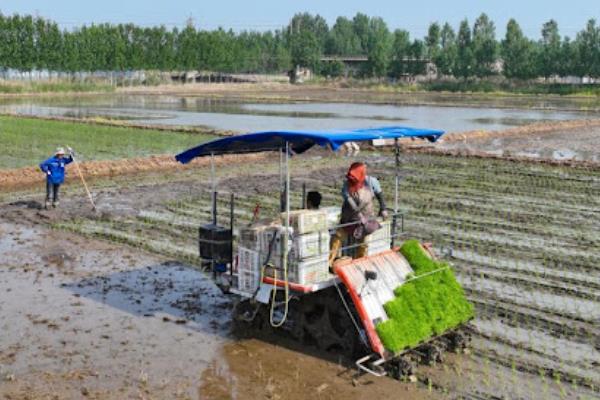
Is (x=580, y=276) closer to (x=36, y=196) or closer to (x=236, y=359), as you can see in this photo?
(x=236, y=359)

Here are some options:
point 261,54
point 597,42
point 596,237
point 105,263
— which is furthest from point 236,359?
point 261,54

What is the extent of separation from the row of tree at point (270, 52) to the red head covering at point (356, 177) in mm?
79638

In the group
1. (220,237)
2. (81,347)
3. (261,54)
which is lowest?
(81,347)

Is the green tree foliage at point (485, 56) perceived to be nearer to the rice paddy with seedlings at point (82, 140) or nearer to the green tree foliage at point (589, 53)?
the green tree foliage at point (589, 53)

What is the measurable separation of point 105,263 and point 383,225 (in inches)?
203

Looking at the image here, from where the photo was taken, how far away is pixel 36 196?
58.1ft

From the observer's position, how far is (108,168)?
21719 mm

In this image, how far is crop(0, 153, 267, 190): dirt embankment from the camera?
19.9 metres

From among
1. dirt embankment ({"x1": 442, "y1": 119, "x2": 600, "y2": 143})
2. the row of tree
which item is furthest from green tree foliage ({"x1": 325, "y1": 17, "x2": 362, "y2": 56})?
dirt embankment ({"x1": 442, "y1": 119, "x2": 600, "y2": 143})

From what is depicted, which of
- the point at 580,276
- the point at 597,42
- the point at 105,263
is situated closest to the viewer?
the point at 580,276

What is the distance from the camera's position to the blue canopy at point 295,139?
7.88 meters

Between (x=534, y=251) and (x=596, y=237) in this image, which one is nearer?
(x=534, y=251)

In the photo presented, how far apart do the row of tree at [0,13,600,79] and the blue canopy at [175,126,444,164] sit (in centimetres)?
7812

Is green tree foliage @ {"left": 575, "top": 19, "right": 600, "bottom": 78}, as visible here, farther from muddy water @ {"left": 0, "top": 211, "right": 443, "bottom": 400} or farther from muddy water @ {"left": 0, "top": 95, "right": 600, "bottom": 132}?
muddy water @ {"left": 0, "top": 211, "right": 443, "bottom": 400}
